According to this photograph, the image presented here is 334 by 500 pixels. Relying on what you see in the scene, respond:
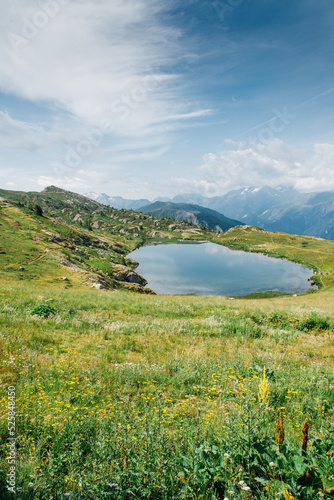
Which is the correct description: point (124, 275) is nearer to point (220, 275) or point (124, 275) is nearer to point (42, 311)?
point (220, 275)

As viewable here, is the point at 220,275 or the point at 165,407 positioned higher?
the point at 165,407

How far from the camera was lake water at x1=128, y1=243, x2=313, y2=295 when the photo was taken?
8638 centimetres

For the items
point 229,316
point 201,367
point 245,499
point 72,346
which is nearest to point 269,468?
point 245,499

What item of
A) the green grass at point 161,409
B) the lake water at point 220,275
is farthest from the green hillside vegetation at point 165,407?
the lake water at point 220,275

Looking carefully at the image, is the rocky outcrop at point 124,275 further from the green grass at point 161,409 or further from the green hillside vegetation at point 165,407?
the green grass at point 161,409

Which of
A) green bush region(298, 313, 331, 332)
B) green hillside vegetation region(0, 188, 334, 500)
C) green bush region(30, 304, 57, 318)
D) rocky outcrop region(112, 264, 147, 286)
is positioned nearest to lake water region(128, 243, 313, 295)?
rocky outcrop region(112, 264, 147, 286)

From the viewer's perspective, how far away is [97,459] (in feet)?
11.3

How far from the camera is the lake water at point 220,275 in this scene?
283 ft

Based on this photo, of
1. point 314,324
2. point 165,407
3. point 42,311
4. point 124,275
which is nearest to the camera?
point 165,407

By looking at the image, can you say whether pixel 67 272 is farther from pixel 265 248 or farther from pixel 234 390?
pixel 265 248

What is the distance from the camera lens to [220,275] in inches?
4193

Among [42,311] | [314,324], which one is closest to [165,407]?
[42,311]

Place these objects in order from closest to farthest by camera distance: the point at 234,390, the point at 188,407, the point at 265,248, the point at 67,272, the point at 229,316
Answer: the point at 188,407, the point at 234,390, the point at 229,316, the point at 67,272, the point at 265,248

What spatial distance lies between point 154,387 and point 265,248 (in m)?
189
